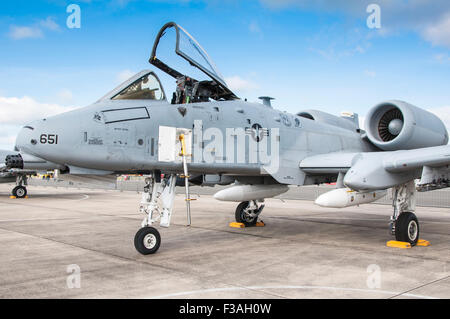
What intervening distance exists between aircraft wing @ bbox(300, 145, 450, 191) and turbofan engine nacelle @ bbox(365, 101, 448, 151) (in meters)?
1.08

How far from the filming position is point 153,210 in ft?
21.5

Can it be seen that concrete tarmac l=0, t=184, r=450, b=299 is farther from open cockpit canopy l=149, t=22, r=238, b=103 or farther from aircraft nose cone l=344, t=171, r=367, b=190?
open cockpit canopy l=149, t=22, r=238, b=103

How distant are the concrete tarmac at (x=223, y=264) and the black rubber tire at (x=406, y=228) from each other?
10.3 inches

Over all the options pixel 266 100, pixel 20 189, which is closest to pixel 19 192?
pixel 20 189

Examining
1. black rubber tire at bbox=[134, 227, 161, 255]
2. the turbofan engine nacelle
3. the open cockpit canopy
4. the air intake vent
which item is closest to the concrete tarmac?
black rubber tire at bbox=[134, 227, 161, 255]

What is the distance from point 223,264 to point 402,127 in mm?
5641

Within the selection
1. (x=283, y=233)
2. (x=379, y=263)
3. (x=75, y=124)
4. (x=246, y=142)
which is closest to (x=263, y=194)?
(x=283, y=233)

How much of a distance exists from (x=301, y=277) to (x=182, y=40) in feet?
14.2

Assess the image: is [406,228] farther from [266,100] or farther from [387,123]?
[266,100]

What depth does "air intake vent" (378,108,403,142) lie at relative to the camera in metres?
9.26

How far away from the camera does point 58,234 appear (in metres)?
9.06

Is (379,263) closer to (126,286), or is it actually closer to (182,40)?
(126,286)
